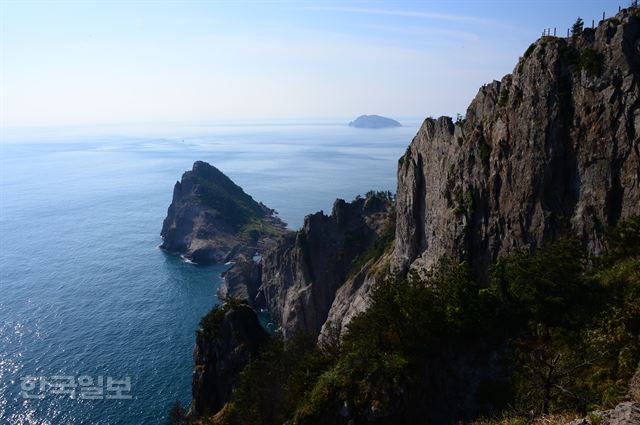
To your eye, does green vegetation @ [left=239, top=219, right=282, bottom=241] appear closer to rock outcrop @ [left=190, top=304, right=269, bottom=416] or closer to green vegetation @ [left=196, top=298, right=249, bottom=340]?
green vegetation @ [left=196, top=298, right=249, bottom=340]

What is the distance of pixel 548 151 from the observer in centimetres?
5128

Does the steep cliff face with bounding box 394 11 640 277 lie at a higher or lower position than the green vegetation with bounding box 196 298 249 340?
higher

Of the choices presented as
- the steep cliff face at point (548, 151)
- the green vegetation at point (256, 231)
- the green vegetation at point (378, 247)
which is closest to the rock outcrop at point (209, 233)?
the green vegetation at point (256, 231)

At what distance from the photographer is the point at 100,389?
83.9 metres

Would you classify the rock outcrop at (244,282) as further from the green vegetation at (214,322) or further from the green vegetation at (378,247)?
the green vegetation at (214,322)

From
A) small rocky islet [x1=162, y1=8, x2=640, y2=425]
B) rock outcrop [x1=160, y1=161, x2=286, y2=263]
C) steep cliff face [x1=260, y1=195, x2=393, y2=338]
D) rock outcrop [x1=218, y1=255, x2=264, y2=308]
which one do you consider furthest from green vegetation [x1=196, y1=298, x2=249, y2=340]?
rock outcrop [x1=160, y1=161, x2=286, y2=263]

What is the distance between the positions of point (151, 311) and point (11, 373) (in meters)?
35.4

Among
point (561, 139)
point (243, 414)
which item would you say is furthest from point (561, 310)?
point (243, 414)

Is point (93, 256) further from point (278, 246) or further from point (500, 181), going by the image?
point (500, 181)

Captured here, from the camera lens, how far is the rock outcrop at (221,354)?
69.4 meters

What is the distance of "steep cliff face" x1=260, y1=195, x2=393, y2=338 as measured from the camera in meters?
113

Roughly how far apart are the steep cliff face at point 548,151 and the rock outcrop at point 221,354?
31.7 m

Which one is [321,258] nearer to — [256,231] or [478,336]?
[256,231]

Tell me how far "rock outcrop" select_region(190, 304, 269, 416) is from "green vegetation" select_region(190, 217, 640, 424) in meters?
26.4
